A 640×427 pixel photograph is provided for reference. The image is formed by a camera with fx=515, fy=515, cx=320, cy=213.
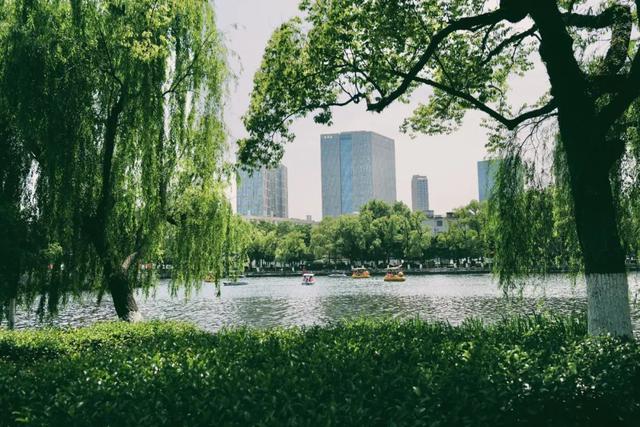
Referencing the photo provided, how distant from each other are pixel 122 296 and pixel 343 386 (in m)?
10.1

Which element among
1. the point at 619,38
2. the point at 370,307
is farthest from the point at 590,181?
the point at 370,307

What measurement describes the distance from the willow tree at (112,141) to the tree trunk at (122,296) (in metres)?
0.03

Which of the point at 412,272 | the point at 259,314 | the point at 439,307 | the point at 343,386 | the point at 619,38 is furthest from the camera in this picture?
the point at 412,272

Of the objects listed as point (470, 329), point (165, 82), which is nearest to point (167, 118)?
point (165, 82)

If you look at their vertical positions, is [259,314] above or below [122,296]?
below

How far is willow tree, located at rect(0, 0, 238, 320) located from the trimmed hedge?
6.35m

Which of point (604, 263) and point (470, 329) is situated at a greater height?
point (604, 263)

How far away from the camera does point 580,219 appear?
25.7ft

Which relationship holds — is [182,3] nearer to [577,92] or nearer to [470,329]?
[577,92]

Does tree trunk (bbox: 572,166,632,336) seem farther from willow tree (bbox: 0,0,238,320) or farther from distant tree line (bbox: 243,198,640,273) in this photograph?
distant tree line (bbox: 243,198,640,273)

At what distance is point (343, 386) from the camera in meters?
4.92

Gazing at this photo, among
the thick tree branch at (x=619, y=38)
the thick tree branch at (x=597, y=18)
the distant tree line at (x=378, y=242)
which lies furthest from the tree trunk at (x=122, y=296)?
the distant tree line at (x=378, y=242)

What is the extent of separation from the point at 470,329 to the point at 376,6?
6.54 m

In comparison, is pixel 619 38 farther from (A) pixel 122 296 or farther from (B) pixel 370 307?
(B) pixel 370 307
